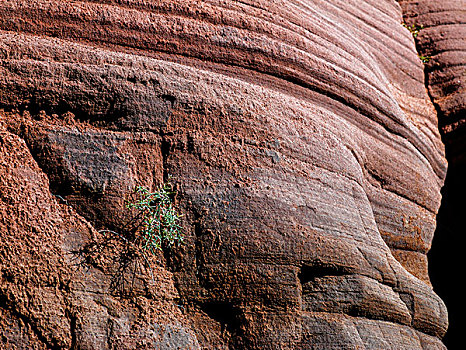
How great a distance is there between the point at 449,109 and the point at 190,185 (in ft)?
13.1

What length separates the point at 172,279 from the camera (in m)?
2.75

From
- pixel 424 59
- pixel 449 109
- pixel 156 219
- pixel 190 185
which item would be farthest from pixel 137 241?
pixel 424 59

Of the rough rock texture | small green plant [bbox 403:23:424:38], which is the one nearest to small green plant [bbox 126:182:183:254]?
the rough rock texture

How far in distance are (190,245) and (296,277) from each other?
0.68 m

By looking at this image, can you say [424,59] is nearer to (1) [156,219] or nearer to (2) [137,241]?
(1) [156,219]

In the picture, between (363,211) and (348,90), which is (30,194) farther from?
(348,90)

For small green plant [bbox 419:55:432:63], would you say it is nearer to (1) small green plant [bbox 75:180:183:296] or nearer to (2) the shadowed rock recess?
(2) the shadowed rock recess

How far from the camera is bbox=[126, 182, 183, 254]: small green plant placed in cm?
271

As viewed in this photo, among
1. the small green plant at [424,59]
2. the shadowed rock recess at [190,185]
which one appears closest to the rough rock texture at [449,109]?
the small green plant at [424,59]

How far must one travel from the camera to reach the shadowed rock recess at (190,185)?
8.23ft

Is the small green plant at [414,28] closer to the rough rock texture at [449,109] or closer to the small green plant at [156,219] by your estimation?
the rough rock texture at [449,109]

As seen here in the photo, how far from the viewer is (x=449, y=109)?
5.69 meters

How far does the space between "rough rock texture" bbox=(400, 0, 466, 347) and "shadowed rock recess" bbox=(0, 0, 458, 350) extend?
2.36m

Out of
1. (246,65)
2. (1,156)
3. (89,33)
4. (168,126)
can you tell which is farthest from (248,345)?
(89,33)
